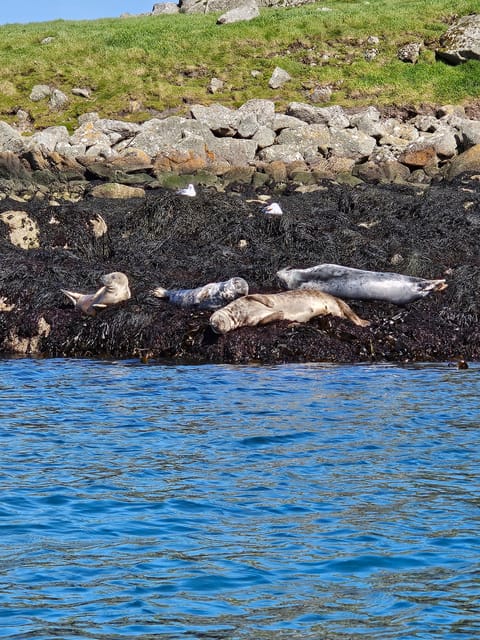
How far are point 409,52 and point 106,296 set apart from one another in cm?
3471

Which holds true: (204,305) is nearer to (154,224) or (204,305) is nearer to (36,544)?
(154,224)

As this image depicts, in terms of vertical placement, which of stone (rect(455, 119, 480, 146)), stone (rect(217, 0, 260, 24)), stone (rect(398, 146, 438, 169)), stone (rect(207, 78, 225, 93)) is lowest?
stone (rect(398, 146, 438, 169))

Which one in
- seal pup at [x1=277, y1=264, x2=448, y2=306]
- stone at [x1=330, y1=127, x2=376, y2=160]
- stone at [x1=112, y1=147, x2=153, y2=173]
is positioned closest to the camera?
seal pup at [x1=277, y1=264, x2=448, y2=306]

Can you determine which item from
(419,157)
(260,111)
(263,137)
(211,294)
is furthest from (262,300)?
(260,111)

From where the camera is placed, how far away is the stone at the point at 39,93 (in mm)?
40688

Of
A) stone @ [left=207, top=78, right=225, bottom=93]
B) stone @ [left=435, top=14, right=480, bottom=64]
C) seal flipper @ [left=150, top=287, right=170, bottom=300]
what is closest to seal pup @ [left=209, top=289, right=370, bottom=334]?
seal flipper @ [left=150, top=287, right=170, bottom=300]

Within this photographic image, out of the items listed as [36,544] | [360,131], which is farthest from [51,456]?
[360,131]

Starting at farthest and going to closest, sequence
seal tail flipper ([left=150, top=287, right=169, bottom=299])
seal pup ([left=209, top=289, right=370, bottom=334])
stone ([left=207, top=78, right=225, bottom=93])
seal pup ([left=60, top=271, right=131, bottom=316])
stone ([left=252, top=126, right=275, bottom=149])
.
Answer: stone ([left=207, top=78, right=225, bottom=93]), stone ([left=252, top=126, right=275, bottom=149]), seal tail flipper ([left=150, top=287, right=169, bottom=299]), seal pup ([left=60, top=271, right=131, bottom=316]), seal pup ([left=209, top=289, right=370, bottom=334])

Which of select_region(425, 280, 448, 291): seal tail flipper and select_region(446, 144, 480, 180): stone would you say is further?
select_region(446, 144, 480, 180): stone

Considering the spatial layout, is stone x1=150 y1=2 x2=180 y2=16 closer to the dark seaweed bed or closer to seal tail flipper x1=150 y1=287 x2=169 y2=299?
the dark seaweed bed

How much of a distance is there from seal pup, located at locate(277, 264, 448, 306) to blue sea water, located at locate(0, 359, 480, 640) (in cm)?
286

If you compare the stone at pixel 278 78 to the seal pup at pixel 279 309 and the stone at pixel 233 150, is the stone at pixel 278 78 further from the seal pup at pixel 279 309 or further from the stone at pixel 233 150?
the seal pup at pixel 279 309

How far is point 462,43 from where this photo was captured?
1718 inches

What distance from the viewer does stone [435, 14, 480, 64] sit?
42969mm
